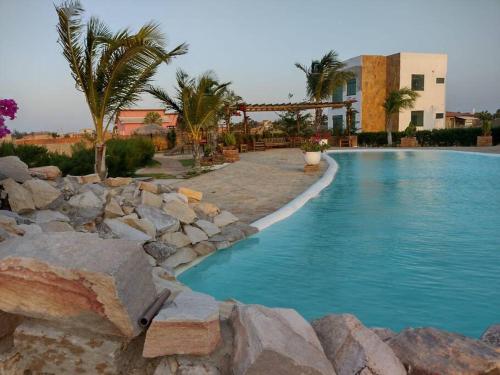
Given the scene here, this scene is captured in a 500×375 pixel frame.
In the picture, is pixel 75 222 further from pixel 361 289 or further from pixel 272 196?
pixel 272 196

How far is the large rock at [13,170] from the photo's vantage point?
5.51 metres

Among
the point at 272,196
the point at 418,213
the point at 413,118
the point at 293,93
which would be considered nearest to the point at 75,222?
the point at 272,196

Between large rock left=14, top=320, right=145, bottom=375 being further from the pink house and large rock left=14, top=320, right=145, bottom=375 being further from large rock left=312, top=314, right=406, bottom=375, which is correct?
the pink house

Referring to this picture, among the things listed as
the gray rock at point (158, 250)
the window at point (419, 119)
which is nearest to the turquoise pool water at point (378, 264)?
the gray rock at point (158, 250)

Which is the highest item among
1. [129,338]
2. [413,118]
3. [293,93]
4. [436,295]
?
[293,93]

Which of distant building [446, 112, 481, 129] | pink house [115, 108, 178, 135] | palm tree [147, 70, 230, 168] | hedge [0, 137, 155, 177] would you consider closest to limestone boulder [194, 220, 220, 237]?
hedge [0, 137, 155, 177]

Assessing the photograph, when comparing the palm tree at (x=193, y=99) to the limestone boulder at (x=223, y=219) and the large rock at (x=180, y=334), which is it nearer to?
the limestone boulder at (x=223, y=219)

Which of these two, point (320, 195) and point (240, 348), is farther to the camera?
point (320, 195)

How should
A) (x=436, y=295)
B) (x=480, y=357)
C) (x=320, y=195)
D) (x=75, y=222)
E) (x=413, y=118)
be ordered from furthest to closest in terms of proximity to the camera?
(x=413, y=118), (x=320, y=195), (x=75, y=222), (x=436, y=295), (x=480, y=357)

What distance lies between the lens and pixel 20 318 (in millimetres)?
2467

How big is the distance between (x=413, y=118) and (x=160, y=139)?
2300 centimetres

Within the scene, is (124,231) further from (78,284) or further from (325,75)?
(325,75)

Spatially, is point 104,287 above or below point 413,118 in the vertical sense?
below

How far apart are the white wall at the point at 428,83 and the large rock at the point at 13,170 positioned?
3498 cm
